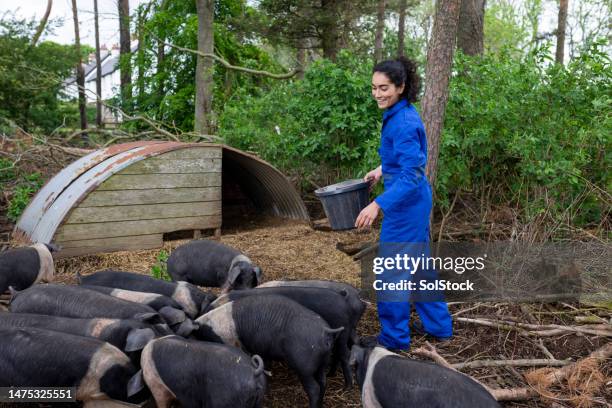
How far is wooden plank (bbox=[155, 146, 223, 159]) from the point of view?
7180 millimetres

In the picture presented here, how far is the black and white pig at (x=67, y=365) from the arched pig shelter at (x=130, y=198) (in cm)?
307

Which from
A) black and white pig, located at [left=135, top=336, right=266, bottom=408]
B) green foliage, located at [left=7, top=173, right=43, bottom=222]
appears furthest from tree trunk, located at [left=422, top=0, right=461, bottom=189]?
green foliage, located at [left=7, top=173, right=43, bottom=222]

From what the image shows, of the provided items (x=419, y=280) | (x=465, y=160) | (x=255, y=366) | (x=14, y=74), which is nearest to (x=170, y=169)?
(x=465, y=160)

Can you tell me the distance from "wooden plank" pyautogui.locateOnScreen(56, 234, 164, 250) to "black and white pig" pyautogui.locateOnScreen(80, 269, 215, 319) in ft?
5.80

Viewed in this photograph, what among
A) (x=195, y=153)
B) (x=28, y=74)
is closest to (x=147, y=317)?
(x=195, y=153)

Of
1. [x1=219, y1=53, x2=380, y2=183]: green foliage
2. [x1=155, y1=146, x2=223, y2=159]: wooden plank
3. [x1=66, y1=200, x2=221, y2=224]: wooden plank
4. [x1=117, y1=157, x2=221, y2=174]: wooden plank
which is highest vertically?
[x1=219, y1=53, x2=380, y2=183]: green foliage

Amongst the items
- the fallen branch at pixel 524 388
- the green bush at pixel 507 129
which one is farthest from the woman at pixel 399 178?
the green bush at pixel 507 129

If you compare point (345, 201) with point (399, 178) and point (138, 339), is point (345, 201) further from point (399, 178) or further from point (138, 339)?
point (138, 339)

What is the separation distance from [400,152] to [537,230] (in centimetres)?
230

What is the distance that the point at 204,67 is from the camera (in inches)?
542

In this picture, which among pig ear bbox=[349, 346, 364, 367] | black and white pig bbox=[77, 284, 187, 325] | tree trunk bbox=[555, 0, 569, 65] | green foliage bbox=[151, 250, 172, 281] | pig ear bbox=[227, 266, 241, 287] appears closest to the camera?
pig ear bbox=[349, 346, 364, 367]

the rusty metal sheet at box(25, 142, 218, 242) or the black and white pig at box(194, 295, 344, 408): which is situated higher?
the rusty metal sheet at box(25, 142, 218, 242)

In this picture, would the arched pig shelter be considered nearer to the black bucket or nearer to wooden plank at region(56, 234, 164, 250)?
wooden plank at region(56, 234, 164, 250)

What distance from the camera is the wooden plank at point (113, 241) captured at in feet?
21.5
